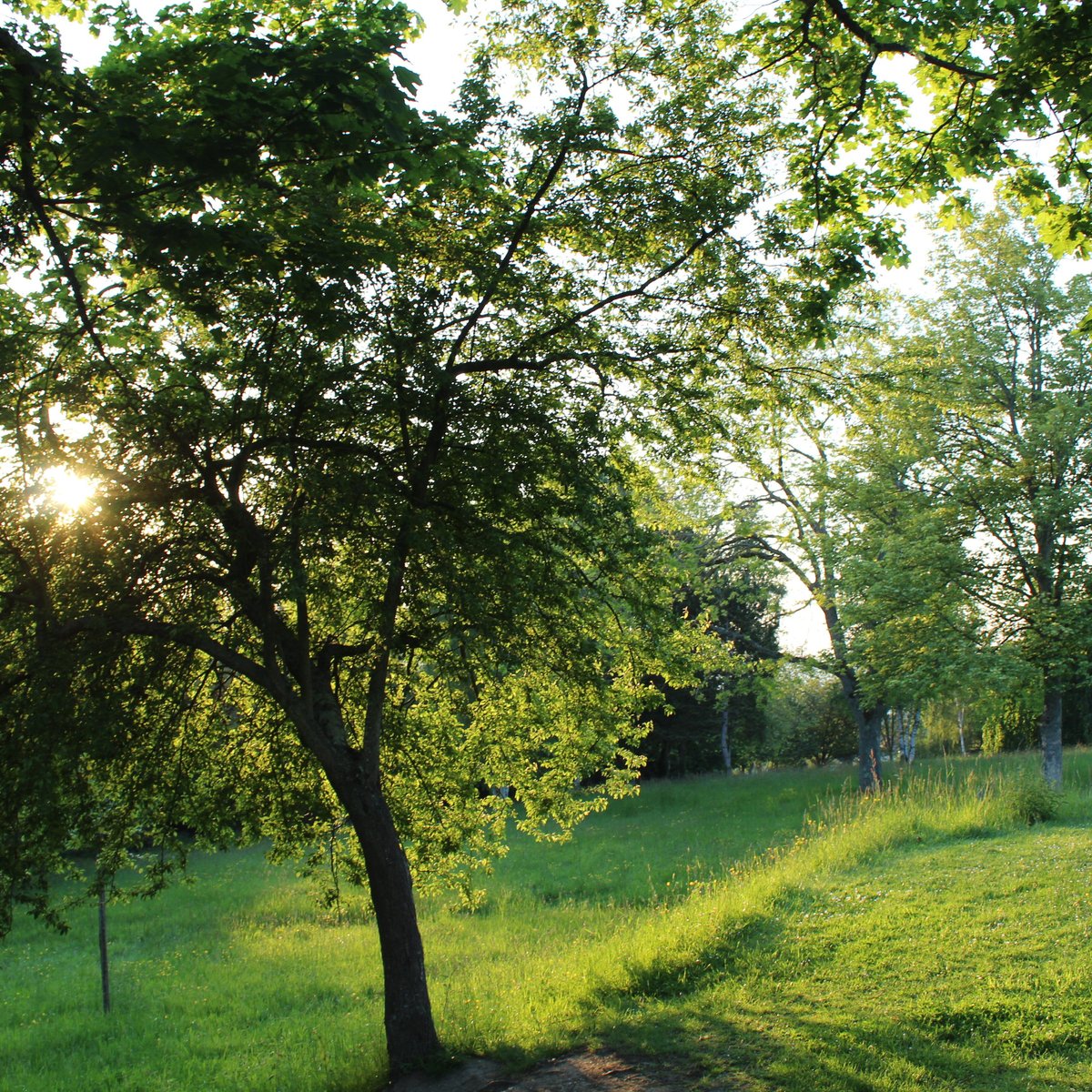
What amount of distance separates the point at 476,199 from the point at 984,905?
29.5 ft

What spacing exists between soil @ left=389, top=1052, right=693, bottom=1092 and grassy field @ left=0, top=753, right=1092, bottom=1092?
0.86 feet

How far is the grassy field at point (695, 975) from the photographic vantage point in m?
7.23

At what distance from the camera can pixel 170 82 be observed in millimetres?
6906

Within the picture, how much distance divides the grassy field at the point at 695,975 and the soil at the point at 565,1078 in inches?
10.4

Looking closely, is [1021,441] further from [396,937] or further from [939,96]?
[396,937]

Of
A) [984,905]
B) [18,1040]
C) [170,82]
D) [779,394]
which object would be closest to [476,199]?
[170,82]

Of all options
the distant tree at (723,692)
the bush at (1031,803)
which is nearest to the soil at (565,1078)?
the bush at (1031,803)

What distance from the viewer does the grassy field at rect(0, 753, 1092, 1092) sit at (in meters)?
7.23

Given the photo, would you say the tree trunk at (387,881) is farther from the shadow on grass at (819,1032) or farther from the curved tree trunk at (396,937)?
the shadow on grass at (819,1032)

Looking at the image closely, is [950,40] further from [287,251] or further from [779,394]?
[287,251]

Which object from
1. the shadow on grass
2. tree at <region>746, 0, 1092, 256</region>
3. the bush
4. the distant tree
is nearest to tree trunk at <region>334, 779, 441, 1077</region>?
the shadow on grass

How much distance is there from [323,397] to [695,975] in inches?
269

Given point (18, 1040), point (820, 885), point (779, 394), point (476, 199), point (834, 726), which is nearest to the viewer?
point (476, 199)

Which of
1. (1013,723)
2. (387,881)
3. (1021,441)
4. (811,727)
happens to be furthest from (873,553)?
(811,727)
